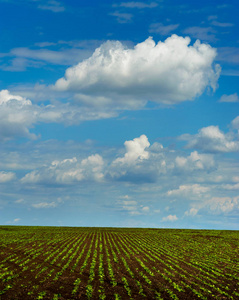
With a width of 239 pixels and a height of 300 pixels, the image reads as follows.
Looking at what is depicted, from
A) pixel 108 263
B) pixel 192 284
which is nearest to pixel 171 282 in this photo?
pixel 192 284

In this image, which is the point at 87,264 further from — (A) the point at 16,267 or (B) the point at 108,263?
(A) the point at 16,267

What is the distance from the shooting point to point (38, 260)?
36094 mm

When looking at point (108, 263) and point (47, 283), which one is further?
point (108, 263)

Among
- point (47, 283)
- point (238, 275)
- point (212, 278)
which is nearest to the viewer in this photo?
point (47, 283)

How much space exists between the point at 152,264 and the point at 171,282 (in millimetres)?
8684

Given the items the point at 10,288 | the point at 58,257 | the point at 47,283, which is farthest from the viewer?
the point at 58,257

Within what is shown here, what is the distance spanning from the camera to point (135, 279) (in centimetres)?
2748

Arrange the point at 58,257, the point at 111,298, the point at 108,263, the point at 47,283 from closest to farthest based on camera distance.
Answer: the point at 111,298 → the point at 47,283 → the point at 108,263 → the point at 58,257

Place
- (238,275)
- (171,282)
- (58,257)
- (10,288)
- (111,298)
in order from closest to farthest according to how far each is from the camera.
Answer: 1. (111,298)
2. (10,288)
3. (171,282)
4. (238,275)
5. (58,257)

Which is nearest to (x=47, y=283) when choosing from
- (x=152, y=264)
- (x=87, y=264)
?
(x=87, y=264)

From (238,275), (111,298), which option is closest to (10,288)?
(111,298)

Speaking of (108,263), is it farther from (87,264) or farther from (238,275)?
(238,275)

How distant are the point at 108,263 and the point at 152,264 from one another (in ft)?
16.3

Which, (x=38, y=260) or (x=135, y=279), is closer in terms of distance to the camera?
(x=135, y=279)
